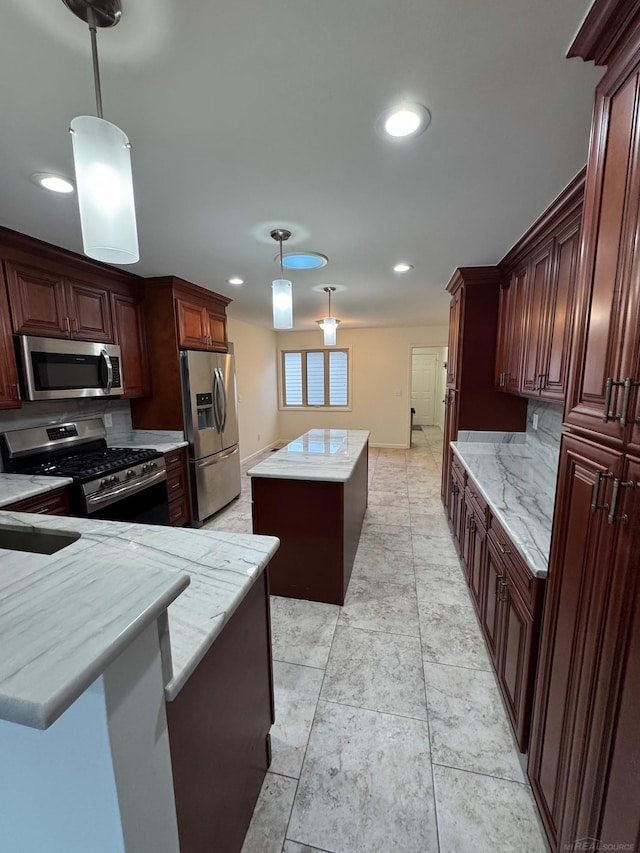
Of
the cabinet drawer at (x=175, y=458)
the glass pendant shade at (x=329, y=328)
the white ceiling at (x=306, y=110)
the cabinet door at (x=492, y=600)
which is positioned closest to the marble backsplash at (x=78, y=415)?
the cabinet drawer at (x=175, y=458)

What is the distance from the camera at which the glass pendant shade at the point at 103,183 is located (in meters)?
0.85

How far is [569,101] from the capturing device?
1175mm

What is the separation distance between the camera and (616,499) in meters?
0.84

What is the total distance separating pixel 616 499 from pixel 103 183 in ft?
4.84

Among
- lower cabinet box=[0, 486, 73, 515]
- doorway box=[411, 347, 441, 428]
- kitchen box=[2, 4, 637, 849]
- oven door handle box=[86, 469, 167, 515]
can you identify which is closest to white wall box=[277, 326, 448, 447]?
kitchen box=[2, 4, 637, 849]

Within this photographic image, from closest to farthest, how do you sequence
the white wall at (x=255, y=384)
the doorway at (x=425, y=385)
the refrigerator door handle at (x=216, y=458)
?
A: the refrigerator door handle at (x=216, y=458) < the white wall at (x=255, y=384) < the doorway at (x=425, y=385)

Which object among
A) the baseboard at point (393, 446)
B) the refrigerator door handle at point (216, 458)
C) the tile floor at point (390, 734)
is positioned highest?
the refrigerator door handle at point (216, 458)

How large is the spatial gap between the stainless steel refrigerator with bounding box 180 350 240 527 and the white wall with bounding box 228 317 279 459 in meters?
1.75

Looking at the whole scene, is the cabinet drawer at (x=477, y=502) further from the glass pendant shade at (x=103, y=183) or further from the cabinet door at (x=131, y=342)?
the cabinet door at (x=131, y=342)

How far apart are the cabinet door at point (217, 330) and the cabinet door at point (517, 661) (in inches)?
135

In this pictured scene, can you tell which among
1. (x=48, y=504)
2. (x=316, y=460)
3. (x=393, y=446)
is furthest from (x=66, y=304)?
(x=393, y=446)

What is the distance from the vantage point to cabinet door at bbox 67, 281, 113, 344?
2.64 m

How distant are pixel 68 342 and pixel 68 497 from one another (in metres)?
1.14

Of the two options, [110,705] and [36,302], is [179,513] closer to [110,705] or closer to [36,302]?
[36,302]
